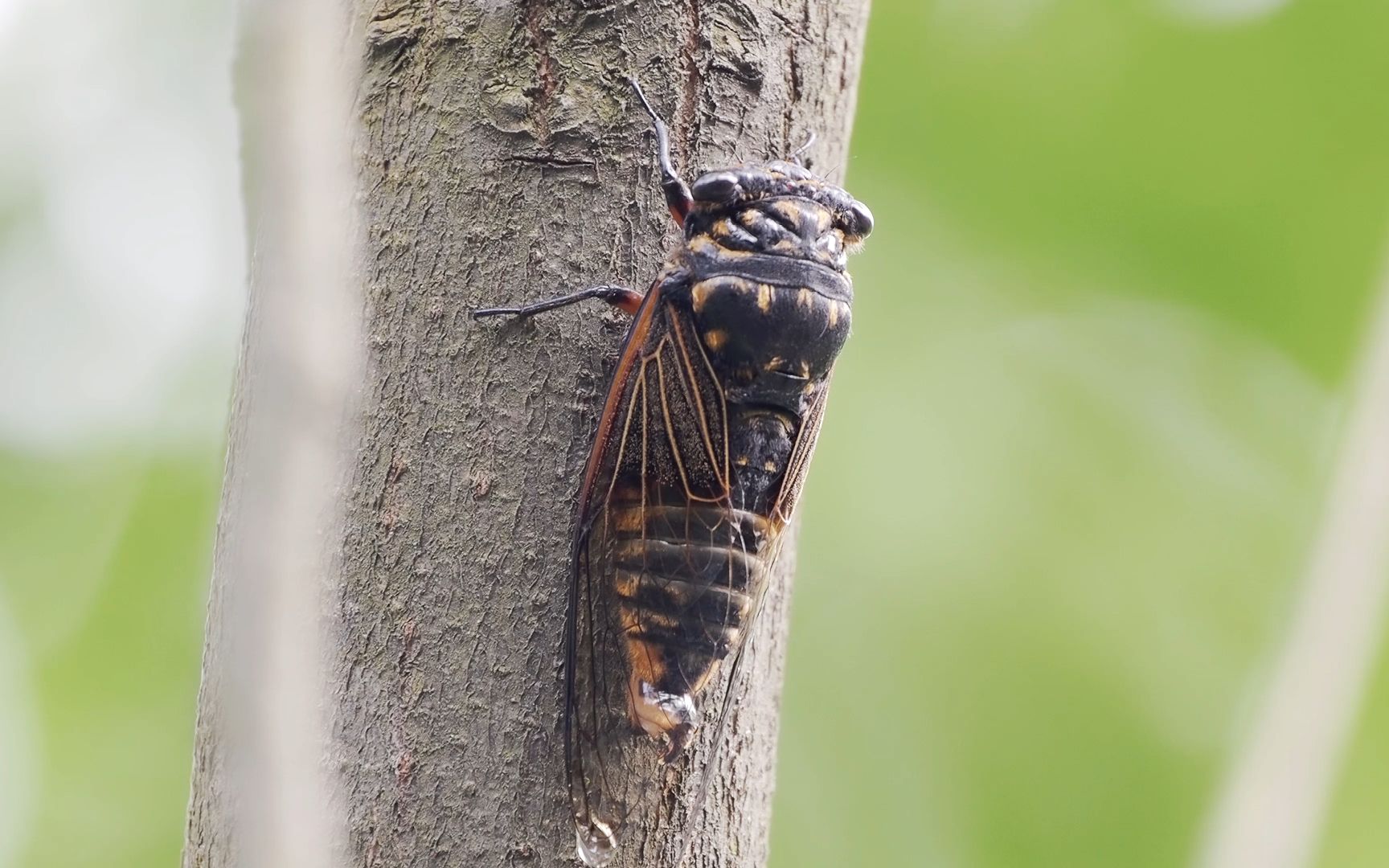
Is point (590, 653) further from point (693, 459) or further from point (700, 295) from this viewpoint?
point (700, 295)

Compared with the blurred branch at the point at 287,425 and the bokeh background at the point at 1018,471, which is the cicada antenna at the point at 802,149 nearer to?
the blurred branch at the point at 287,425

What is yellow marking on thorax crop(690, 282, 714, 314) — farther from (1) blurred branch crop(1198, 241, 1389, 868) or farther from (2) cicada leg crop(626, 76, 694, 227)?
(1) blurred branch crop(1198, 241, 1389, 868)

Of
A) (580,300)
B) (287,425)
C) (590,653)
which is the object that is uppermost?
(580,300)

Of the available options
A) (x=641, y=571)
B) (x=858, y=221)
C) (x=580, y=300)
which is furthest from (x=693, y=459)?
(x=858, y=221)

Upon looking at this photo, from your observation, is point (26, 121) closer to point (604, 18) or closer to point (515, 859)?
point (604, 18)

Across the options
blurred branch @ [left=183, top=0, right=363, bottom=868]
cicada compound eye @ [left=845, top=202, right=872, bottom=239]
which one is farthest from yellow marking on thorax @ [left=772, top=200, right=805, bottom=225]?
blurred branch @ [left=183, top=0, right=363, bottom=868]

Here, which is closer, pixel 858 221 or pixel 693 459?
pixel 693 459

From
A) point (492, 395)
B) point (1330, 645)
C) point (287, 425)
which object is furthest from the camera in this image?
point (1330, 645)

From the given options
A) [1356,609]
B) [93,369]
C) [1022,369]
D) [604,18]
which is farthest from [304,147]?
[93,369]
